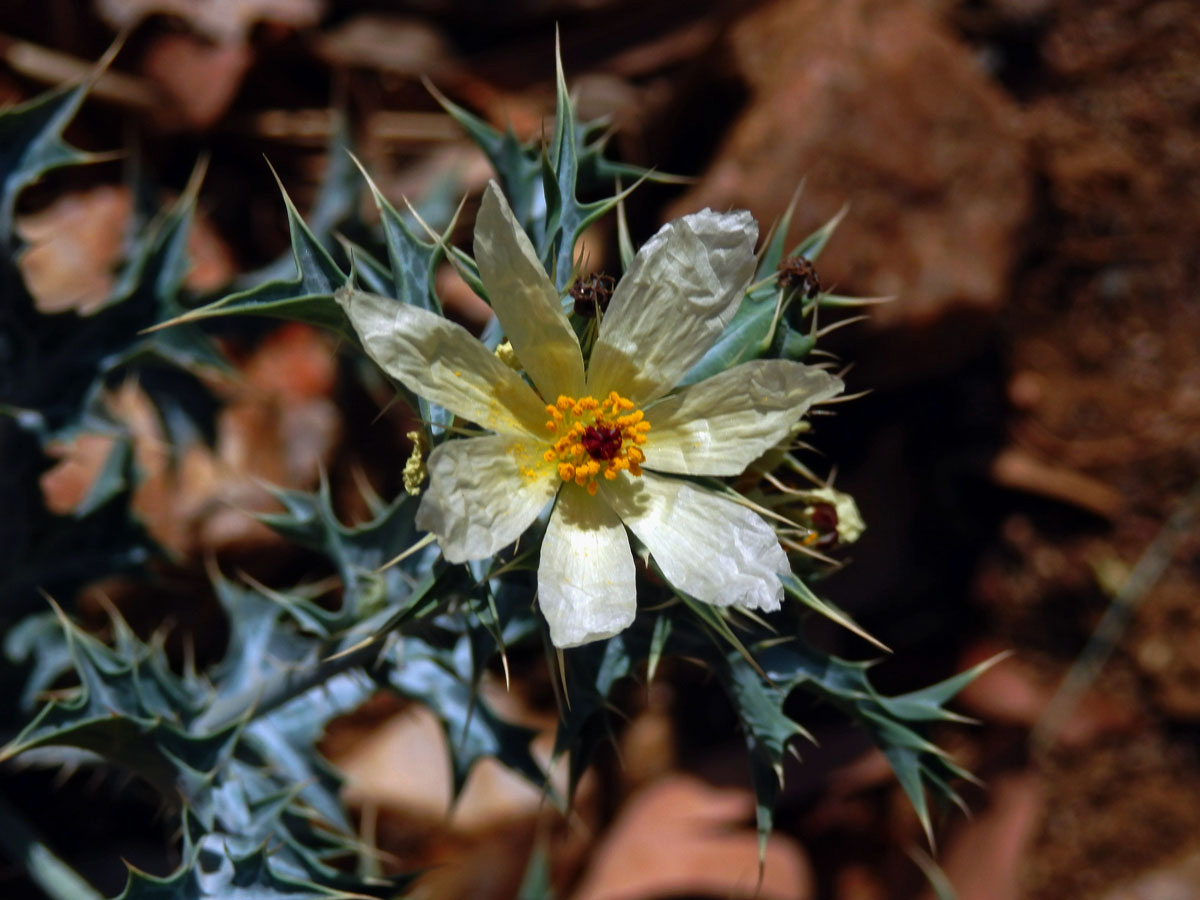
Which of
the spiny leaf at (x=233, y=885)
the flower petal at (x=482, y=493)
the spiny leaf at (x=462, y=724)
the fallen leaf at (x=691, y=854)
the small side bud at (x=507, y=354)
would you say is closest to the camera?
the flower petal at (x=482, y=493)

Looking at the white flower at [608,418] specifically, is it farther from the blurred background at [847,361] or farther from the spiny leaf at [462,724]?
the blurred background at [847,361]

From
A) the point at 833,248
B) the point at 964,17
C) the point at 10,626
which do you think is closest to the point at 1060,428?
the point at 833,248

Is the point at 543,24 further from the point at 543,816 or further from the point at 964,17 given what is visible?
the point at 543,816

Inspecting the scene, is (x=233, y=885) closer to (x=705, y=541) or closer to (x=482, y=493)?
(x=482, y=493)

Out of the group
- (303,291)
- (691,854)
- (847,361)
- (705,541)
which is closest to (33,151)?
(303,291)

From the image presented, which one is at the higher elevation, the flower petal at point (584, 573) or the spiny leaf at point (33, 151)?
the spiny leaf at point (33, 151)

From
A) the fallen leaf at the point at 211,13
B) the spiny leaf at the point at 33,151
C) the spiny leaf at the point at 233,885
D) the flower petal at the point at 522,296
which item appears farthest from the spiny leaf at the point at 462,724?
the fallen leaf at the point at 211,13

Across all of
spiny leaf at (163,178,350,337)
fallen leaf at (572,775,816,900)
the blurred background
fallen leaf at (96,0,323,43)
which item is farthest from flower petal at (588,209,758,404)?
fallen leaf at (96,0,323,43)

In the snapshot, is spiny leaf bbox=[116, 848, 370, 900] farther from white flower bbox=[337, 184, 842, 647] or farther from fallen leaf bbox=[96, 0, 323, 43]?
fallen leaf bbox=[96, 0, 323, 43]
